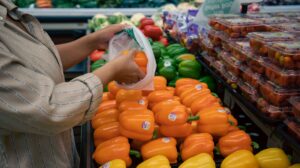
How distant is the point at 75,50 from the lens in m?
1.96

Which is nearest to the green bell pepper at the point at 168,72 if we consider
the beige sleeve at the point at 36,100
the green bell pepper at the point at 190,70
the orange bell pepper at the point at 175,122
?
the green bell pepper at the point at 190,70

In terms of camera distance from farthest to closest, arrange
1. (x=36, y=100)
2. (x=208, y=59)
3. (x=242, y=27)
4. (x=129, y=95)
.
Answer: (x=208, y=59) < (x=242, y=27) < (x=129, y=95) < (x=36, y=100)

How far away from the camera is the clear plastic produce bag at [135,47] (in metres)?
1.75

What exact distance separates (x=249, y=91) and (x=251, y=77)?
8 centimetres

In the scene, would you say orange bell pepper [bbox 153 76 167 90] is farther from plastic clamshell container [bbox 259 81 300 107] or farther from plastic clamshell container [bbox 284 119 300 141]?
plastic clamshell container [bbox 284 119 300 141]

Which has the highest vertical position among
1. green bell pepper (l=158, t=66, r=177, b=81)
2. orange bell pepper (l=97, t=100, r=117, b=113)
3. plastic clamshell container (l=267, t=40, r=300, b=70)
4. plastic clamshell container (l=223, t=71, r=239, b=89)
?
plastic clamshell container (l=267, t=40, r=300, b=70)

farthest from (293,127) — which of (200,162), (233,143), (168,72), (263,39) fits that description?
(168,72)

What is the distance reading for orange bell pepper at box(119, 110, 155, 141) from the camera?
163 centimetres

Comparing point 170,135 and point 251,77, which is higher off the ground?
point 251,77

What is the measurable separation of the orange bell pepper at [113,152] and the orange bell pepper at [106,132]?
3.7 inches

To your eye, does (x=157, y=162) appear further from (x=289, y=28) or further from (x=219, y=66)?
(x=289, y=28)

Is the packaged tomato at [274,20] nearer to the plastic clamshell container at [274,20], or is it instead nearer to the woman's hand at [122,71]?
the plastic clamshell container at [274,20]

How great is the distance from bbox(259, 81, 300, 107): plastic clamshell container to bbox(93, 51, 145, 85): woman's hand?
0.62 metres

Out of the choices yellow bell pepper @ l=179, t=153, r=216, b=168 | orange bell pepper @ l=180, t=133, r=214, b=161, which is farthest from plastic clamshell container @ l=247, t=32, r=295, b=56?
yellow bell pepper @ l=179, t=153, r=216, b=168
